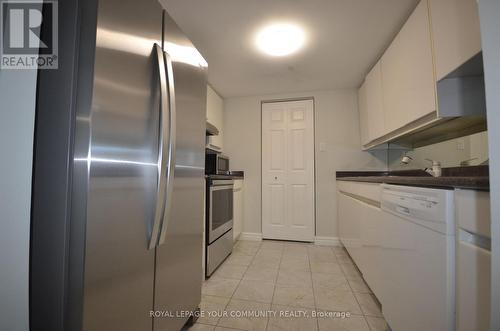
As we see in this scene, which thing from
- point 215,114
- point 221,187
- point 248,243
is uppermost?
point 215,114

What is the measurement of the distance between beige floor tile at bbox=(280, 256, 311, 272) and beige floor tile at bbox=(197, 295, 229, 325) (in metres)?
0.82

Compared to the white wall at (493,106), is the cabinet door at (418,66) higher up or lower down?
higher up

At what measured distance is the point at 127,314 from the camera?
0.79m

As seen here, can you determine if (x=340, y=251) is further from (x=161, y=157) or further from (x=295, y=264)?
(x=161, y=157)

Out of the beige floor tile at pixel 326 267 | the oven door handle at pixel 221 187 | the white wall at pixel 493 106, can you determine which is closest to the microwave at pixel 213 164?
the oven door handle at pixel 221 187

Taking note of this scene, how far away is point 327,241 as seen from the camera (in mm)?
3041

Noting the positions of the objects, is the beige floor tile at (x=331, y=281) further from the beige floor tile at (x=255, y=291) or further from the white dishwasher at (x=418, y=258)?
the white dishwasher at (x=418, y=258)

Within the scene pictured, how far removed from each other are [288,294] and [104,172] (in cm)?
164

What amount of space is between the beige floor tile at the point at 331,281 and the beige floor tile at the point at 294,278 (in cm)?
6

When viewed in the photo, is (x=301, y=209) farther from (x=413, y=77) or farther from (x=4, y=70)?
(x=4, y=70)

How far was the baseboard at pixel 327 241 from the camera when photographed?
3013 mm

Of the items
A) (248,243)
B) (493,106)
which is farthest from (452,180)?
(248,243)

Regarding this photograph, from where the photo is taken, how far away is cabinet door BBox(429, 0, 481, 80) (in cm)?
99

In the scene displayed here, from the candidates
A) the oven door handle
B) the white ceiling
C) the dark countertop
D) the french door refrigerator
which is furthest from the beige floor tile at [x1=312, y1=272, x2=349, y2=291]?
the white ceiling
